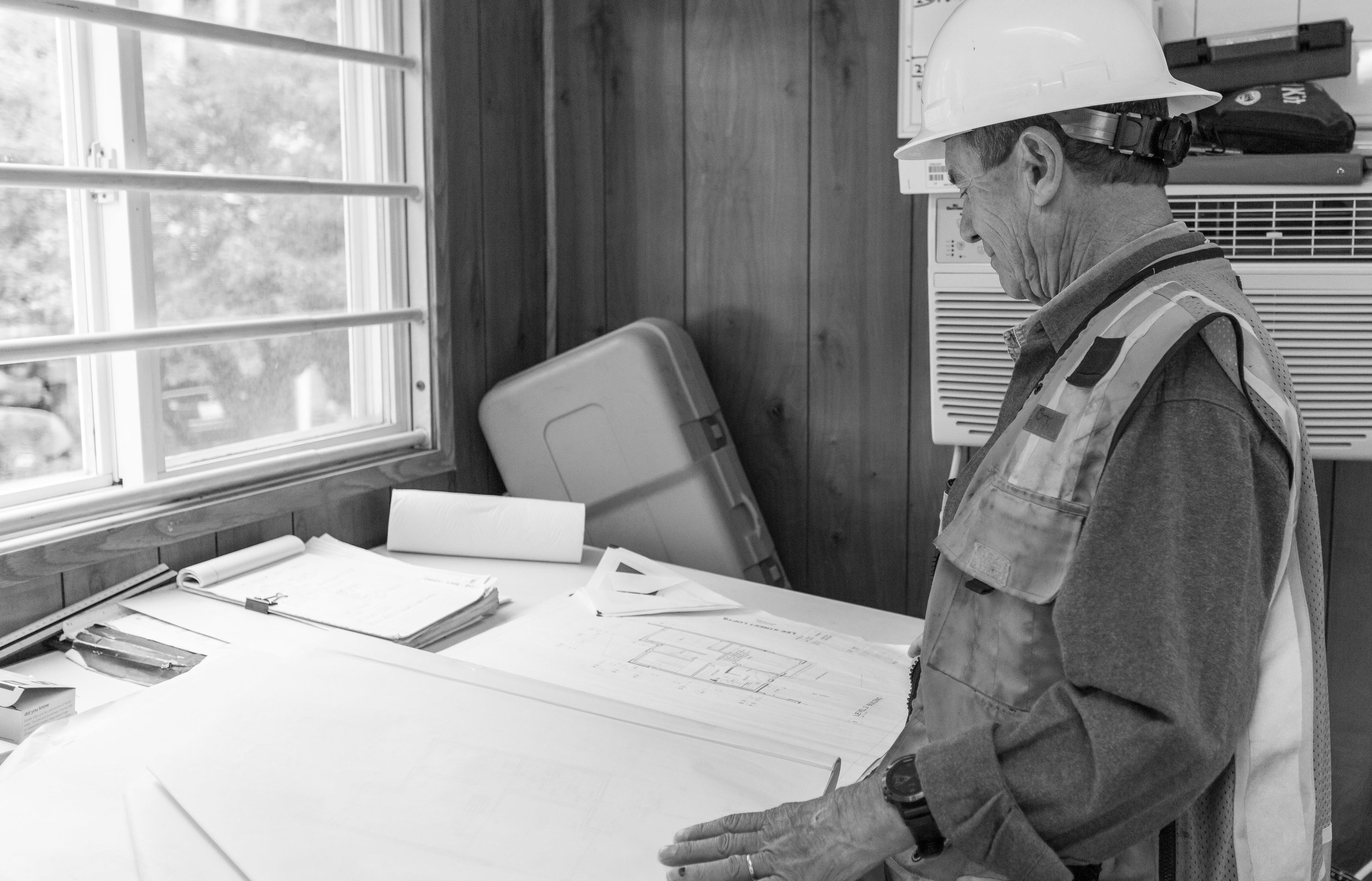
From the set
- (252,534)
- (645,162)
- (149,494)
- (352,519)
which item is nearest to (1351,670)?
(645,162)

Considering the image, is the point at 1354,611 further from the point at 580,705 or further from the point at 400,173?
the point at 400,173

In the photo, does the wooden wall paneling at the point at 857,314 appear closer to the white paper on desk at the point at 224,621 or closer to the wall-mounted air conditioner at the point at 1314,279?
the wall-mounted air conditioner at the point at 1314,279

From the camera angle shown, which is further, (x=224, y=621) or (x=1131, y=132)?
(x=224, y=621)

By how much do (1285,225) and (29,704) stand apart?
6.24 feet

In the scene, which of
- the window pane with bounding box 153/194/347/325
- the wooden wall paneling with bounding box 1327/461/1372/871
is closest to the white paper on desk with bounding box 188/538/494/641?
the window pane with bounding box 153/194/347/325

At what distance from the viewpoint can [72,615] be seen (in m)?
1.71

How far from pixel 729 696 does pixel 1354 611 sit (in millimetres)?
1357

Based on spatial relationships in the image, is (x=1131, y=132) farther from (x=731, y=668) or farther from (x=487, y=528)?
(x=487, y=528)

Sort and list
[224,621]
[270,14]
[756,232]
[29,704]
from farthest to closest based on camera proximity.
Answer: [756,232] → [270,14] → [224,621] → [29,704]

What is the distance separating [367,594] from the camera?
6.01 feet

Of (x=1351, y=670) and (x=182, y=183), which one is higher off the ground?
(x=182, y=183)

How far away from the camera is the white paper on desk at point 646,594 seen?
1.83 meters

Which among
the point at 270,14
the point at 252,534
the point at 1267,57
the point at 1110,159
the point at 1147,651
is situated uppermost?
the point at 270,14

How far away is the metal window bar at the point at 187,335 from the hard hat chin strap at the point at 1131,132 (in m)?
1.39
